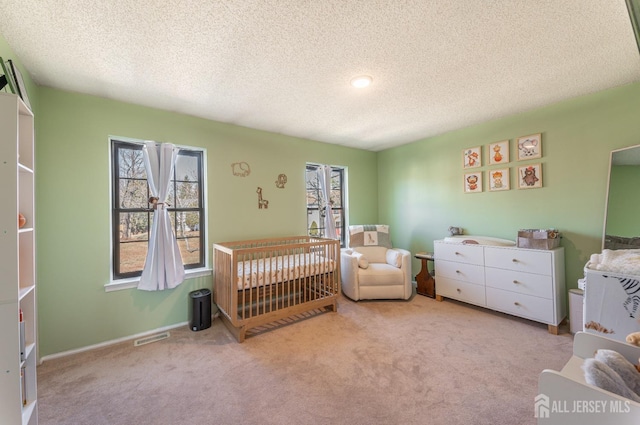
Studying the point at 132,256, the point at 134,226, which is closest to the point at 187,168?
the point at 134,226

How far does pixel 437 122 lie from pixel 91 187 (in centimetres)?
379

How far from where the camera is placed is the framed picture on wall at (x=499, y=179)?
308 cm

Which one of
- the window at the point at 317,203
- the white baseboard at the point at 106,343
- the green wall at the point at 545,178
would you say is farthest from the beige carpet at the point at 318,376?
the window at the point at 317,203

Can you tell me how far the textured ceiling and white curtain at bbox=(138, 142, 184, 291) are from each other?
515mm

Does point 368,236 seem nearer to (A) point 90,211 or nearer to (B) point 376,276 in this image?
(B) point 376,276

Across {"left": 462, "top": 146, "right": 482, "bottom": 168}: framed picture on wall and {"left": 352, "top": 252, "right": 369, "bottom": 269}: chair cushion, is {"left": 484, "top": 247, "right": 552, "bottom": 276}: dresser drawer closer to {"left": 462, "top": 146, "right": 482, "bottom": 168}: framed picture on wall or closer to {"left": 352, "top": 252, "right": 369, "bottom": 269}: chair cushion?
{"left": 462, "top": 146, "right": 482, "bottom": 168}: framed picture on wall

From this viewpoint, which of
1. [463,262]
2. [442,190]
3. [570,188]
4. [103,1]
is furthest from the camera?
[442,190]

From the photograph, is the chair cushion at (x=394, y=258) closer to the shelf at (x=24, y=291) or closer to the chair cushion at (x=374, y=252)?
the chair cushion at (x=374, y=252)

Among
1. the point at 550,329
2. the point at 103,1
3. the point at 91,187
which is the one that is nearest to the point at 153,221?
the point at 91,187

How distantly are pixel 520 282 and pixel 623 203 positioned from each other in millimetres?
1105

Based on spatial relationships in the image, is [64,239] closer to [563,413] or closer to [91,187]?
[91,187]

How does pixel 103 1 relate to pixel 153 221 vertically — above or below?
above

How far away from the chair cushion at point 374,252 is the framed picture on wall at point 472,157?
65.1 inches

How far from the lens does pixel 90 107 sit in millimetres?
2322
